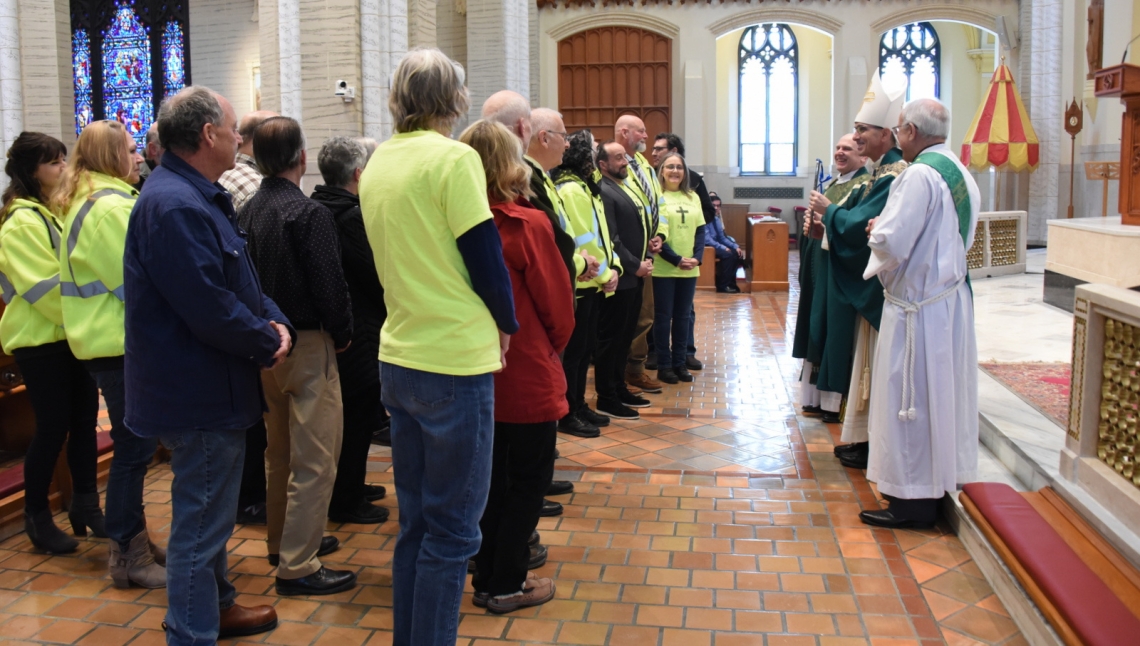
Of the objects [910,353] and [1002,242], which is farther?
[1002,242]

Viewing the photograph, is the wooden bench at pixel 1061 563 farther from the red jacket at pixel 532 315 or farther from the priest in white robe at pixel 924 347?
the red jacket at pixel 532 315

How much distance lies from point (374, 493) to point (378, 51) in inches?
149

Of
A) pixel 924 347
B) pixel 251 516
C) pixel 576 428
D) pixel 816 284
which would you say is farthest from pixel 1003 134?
pixel 251 516

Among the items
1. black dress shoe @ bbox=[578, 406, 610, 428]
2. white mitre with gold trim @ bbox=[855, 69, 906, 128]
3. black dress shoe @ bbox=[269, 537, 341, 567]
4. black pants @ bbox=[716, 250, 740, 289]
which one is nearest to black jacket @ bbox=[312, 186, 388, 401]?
black dress shoe @ bbox=[269, 537, 341, 567]

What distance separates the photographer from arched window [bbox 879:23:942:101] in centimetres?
2023

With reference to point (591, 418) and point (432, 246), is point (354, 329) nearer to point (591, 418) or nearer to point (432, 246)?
point (432, 246)

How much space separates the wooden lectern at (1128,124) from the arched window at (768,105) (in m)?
12.3

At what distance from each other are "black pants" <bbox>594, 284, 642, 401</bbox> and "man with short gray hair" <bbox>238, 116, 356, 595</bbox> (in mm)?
2393

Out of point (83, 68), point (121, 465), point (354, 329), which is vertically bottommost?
point (121, 465)

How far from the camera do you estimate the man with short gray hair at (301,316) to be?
10.5ft

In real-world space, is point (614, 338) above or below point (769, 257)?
below

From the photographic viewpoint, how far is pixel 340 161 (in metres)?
3.69

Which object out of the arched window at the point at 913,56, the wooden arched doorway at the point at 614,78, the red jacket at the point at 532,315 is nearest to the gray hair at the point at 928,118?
the red jacket at the point at 532,315

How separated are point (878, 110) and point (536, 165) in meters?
2.03
